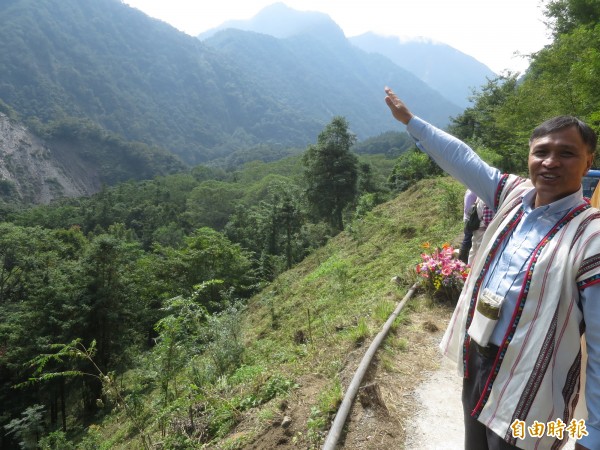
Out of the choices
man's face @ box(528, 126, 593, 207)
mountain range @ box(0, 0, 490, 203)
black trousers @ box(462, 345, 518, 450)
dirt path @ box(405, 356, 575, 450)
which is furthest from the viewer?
mountain range @ box(0, 0, 490, 203)

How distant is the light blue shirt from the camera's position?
1.15 meters

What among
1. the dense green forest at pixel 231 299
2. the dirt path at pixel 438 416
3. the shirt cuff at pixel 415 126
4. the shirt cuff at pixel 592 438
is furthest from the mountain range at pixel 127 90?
the shirt cuff at pixel 592 438

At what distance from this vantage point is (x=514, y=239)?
148 cm

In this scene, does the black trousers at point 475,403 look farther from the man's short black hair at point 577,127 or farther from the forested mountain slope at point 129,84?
the forested mountain slope at point 129,84

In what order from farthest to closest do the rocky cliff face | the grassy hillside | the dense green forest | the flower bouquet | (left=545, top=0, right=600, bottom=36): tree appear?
the rocky cliff face → (left=545, top=0, right=600, bottom=36): tree → the flower bouquet → the dense green forest → the grassy hillside

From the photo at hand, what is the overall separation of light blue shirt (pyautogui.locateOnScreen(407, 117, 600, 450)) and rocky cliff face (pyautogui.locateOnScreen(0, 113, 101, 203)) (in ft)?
240

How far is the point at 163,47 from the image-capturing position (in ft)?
625

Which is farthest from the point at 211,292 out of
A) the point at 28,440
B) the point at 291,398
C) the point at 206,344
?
the point at 291,398

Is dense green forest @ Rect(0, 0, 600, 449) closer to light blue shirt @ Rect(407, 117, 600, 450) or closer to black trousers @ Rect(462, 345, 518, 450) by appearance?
black trousers @ Rect(462, 345, 518, 450)

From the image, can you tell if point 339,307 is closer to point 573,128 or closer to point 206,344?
point 206,344

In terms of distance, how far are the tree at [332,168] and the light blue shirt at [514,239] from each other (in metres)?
21.5

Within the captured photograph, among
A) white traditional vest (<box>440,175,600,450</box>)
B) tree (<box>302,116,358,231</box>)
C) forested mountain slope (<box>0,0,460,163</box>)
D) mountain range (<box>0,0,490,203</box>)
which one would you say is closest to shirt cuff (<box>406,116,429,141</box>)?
white traditional vest (<box>440,175,600,450</box>)

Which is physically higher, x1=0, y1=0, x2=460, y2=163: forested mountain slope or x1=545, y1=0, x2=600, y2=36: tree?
x1=0, y1=0, x2=460, y2=163: forested mountain slope

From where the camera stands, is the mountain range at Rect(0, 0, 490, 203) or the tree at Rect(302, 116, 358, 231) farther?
the mountain range at Rect(0, 0, 490, 203)
